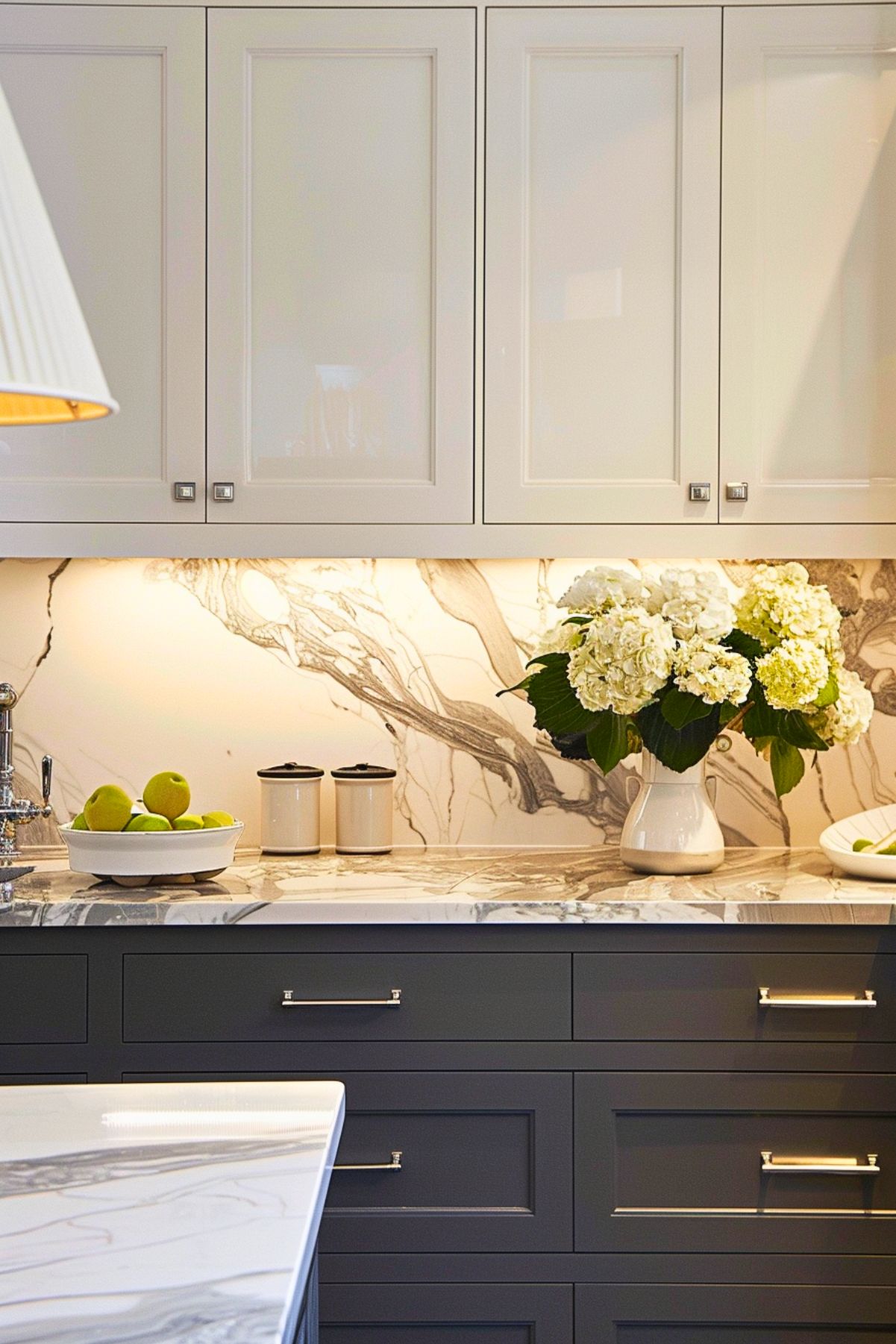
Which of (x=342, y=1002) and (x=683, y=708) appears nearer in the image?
(x=342, y=1002)

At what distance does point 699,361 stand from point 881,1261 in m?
1.49

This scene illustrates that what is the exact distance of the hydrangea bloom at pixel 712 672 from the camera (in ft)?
6.52

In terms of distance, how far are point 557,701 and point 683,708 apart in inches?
8.8

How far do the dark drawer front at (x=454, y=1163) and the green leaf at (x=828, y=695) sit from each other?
757 mm

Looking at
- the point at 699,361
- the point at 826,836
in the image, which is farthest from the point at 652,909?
the point at 699,361

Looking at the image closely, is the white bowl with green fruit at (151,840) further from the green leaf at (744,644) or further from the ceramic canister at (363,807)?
the green leaf at (744,644)

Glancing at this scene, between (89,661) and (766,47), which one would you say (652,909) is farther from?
(766,47)

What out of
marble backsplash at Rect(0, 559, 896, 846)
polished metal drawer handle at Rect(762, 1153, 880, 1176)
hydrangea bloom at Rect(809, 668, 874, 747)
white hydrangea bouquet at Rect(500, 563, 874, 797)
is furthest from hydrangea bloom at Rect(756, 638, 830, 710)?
polished metal drawer handle at Rect(762, 1153, 880, 1176)

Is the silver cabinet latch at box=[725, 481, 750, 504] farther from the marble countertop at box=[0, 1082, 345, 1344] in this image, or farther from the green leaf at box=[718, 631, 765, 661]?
the marble countertop at box=[0, 1082, 345, 1344]

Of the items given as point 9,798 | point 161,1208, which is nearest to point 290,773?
point 9,798

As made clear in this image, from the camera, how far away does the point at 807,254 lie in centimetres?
220

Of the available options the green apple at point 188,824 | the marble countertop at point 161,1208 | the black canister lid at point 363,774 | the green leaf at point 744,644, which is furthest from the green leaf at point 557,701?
the marble countertop at point 161,1208

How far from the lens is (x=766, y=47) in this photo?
220 cm

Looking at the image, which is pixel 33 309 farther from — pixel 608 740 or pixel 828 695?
pixel 828 695
